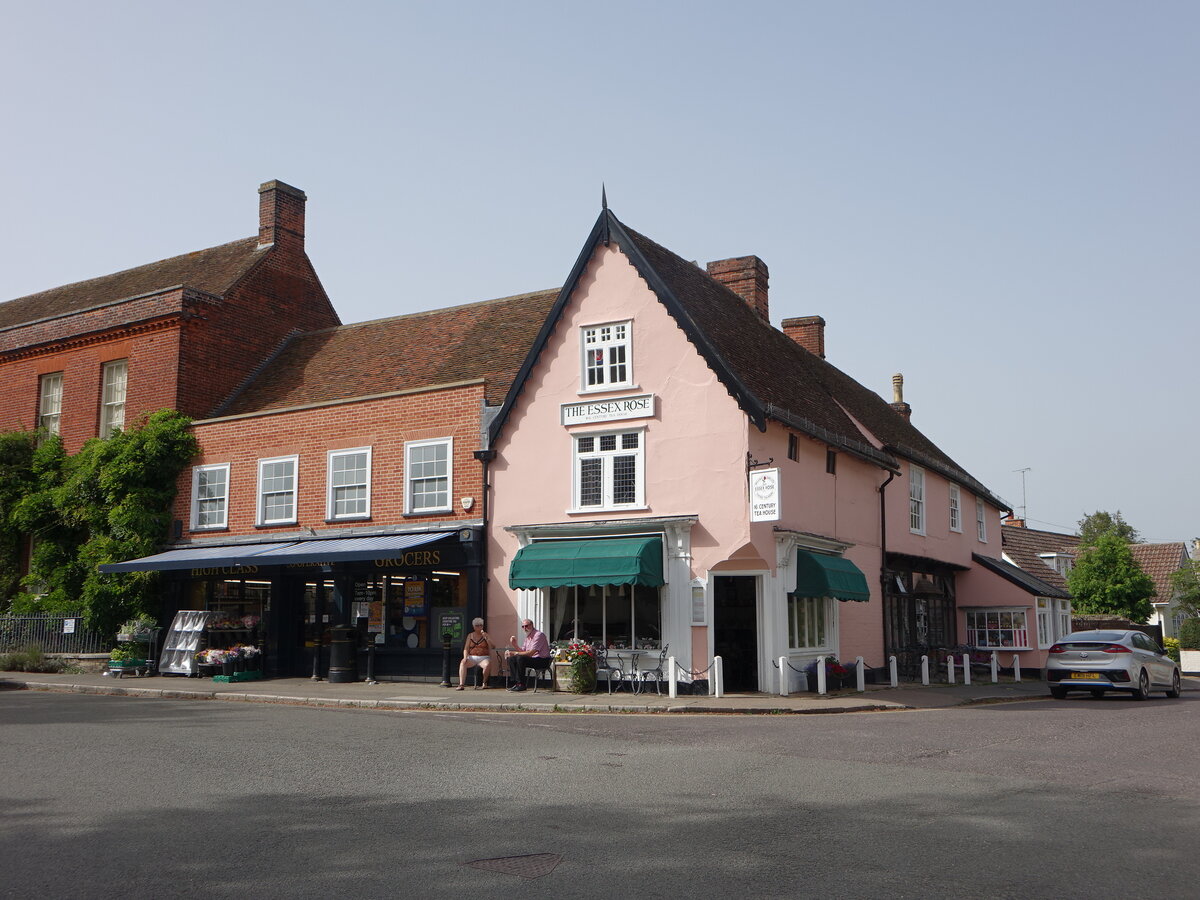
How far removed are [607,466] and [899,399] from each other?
70.7 feet

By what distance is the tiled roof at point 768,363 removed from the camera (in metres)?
22.4

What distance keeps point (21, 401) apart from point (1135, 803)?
105ft

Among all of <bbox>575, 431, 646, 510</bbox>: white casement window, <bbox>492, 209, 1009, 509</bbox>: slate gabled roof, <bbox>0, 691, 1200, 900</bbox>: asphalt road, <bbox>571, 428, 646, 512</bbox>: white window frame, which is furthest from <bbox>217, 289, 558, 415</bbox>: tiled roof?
<bbox>0, 691, 1200, 900</bbox>: asphalt road

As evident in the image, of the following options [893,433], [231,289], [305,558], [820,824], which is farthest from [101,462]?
[820,824]

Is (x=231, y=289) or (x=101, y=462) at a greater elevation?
(x=231, y=289)

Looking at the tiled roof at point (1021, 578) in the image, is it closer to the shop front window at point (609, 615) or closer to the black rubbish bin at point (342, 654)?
the shop front window at point (609, 615)

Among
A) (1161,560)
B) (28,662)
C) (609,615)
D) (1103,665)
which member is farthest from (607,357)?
(1161,560)

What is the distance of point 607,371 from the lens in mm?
22859

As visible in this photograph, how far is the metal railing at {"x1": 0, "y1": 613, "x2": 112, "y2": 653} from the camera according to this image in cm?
2727

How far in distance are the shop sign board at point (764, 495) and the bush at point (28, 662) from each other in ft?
57.0

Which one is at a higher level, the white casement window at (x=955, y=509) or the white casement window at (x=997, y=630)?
the white casement window at (x=955, y=509)

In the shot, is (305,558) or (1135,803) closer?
(1135,803)

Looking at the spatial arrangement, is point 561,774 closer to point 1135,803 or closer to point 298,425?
point 1135,803

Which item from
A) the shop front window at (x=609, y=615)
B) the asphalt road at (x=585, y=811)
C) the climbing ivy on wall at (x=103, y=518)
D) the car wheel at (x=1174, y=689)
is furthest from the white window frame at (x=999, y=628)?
the climbing ivy on wall at (x=103, y=518)
